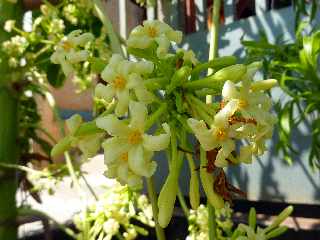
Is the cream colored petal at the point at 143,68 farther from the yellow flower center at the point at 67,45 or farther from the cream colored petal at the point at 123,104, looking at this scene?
the yellow flower center at the point at 67,45

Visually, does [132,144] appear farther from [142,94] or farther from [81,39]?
[81,39]

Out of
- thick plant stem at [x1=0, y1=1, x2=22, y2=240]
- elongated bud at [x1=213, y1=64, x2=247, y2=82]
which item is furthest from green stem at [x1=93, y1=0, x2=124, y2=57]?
thick plant stem at [x1=0, y1=1, x2=22, y2=240]

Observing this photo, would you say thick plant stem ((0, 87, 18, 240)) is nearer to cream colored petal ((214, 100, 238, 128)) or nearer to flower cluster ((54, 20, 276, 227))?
flower cluster ((54, 20, 276, 227))

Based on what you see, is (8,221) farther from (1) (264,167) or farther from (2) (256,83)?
(1) (264,167)

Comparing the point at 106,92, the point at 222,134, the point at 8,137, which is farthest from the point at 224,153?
the point at 8,137

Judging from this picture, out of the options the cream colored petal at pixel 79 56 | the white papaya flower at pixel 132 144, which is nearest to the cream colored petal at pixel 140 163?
the white papaya flower at pixel 132 144

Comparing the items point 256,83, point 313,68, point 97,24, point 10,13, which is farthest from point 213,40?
point 97,24
